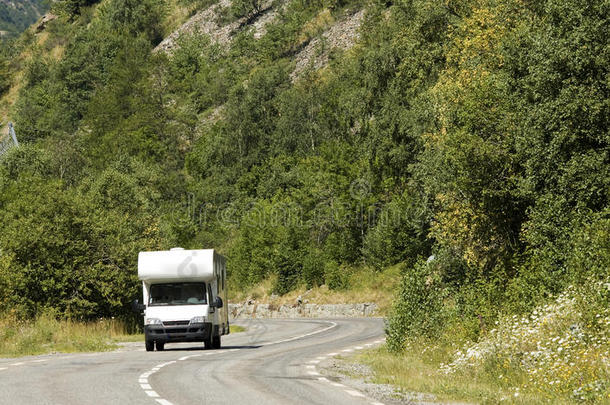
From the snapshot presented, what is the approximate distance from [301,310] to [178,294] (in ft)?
131

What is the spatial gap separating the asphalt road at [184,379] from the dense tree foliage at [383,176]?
4.52 m

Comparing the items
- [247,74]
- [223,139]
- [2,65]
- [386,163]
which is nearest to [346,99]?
[386,163]

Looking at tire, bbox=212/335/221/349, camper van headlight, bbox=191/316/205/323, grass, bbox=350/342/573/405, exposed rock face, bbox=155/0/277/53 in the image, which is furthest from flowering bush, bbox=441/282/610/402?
exposed rock face, bbox=155/0/277/53

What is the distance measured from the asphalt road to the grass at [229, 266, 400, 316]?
33.7 m

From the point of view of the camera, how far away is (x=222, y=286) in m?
31.4

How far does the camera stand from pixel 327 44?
394ft

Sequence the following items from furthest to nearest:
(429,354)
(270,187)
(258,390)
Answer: (270,187) → (429,354) → (258,390)

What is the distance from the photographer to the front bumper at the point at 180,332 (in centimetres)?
2862

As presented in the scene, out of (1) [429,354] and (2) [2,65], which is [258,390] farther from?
(2) [2,65]

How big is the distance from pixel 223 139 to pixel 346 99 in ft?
156

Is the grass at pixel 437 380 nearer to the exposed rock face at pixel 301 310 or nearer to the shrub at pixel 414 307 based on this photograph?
the shrub at pixel 414 307

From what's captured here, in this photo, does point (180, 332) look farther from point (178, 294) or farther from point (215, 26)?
point (215, 26)

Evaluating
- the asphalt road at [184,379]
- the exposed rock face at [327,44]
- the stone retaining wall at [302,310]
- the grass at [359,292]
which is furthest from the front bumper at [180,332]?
the exposed rock face at [327,44]

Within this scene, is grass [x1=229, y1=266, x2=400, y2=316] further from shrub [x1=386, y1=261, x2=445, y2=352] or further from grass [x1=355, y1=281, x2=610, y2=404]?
grass [x1=355, y1=281, x2=610, y2=404]
